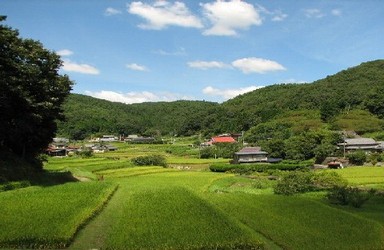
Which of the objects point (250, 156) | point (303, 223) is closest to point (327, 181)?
point (303, 223)

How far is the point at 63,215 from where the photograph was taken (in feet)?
66.0

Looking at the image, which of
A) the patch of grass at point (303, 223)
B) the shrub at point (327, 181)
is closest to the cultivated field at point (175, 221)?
the patch of grass at point (303, 223)

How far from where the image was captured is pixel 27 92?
33062mm

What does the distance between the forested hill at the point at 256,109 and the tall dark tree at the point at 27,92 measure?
78.7 metres

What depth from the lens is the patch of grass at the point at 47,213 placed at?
1588 centimetres

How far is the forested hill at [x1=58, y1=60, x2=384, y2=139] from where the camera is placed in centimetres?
11550

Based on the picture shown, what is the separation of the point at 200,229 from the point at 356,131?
272 feet

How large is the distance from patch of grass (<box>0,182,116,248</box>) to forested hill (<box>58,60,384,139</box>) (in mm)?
89570

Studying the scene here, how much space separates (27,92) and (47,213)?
1577 cm

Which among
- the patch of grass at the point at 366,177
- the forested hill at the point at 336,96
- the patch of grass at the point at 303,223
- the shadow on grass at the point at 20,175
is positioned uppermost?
the forested hill at the point at 336,96

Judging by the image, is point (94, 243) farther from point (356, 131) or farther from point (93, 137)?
point (93, 137)

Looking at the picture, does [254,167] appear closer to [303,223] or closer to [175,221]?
[303,223]

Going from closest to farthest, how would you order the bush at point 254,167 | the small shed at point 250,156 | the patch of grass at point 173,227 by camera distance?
the patch of grass at point 173,227
the bush at point 254,167
the small shed at point 250,156

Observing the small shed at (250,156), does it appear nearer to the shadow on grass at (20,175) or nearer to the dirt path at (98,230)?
the shadow on grass at (20,175)
